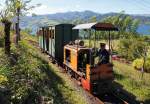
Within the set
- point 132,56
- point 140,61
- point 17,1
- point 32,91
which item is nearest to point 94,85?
point 32,91

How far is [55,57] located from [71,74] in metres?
4.99

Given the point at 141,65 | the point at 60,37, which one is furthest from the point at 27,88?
the point at 141,65

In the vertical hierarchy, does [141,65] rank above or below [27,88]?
below

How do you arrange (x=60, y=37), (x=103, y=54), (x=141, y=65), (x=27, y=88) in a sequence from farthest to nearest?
(x=141, y=65) < (x=60, y=37) < (x=103, y=54) < (x=27, y=88)

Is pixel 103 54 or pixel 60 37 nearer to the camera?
pixel 103 54

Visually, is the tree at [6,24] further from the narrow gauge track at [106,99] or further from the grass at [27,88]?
the narrow gauge track at [106,99]

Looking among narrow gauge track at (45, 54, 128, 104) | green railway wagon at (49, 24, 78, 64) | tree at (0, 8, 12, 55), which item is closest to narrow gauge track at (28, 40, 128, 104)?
narrow gauge track at (45, 54, 128, 104)

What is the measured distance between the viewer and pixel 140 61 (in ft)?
101

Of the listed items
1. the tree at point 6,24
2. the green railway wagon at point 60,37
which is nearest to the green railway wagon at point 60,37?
the green railway wagon at point 60,37

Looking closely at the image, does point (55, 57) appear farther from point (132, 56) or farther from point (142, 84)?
point (132, 56)

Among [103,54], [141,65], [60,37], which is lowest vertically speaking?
[141,65]

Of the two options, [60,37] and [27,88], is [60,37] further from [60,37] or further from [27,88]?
[27,88]

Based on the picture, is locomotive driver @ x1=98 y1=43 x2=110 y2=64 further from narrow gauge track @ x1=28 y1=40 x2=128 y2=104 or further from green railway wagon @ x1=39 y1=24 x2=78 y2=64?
green railway wagon @ x1=39 y1=24 x2=78 y2=64

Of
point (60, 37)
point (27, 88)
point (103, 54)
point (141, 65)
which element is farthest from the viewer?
point (141, 65)
